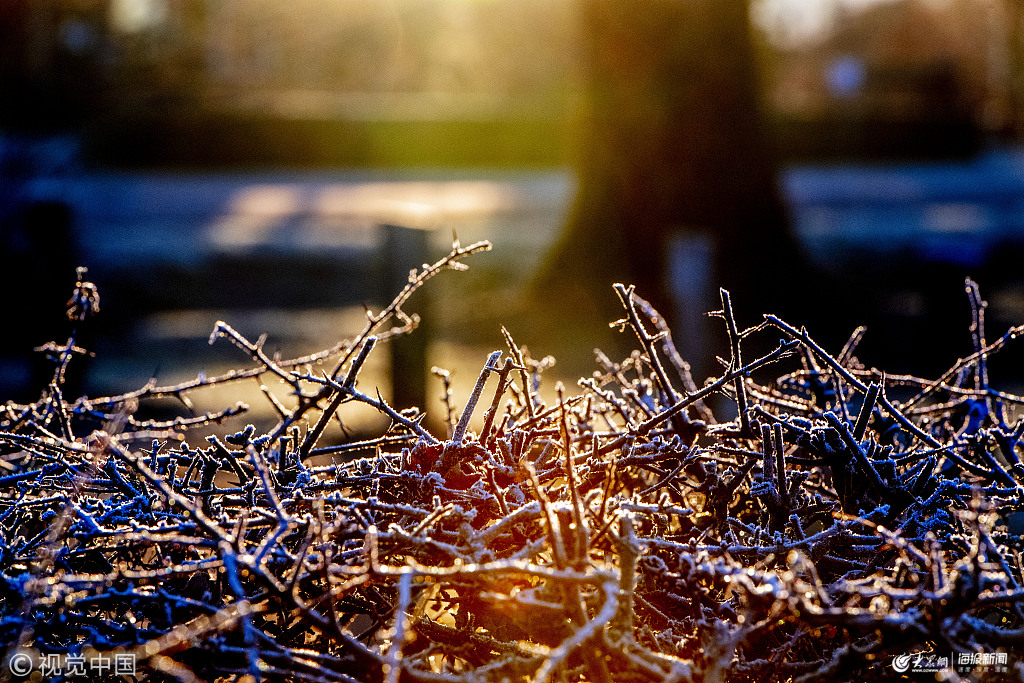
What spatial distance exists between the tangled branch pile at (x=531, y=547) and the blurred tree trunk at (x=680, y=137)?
666 centimetres

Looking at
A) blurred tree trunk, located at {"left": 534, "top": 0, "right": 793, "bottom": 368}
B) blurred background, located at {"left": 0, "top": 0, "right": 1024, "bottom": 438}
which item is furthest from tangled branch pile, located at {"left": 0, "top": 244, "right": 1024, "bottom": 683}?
blurred tree trunk, located at {"left": 534, "top": 0, "right": 793, "bottom": 368}

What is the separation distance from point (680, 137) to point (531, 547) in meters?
7.58

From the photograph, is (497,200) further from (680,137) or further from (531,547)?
(531,547)

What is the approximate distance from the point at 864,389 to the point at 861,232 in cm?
1411

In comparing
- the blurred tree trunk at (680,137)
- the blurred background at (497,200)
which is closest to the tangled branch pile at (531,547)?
the blurred background at (497,200)

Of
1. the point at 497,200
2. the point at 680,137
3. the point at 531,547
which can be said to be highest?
the point at 680,137

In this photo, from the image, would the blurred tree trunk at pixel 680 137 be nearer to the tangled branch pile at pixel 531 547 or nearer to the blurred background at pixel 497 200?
the blurred background at pixel 497 200

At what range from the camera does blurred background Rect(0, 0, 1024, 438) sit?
780 cm

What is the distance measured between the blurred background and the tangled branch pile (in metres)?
1.29

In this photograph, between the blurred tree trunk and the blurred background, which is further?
the blurred tree trunk

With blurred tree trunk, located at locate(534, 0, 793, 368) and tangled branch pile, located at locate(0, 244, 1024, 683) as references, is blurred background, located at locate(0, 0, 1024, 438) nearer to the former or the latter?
blurred tree trunk, located at locate(534, 0, 793, 368)

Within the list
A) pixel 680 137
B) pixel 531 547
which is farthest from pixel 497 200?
pixel 531 547

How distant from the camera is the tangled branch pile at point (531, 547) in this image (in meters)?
1.34

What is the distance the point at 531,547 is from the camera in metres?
1.47
